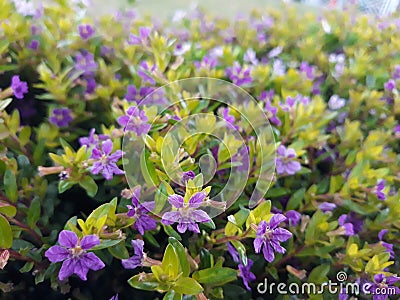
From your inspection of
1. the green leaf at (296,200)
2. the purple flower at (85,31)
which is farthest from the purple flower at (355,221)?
the purple flower at (85,31)

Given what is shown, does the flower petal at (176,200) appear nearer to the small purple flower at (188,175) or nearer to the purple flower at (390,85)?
the small purple flower at (188,175)

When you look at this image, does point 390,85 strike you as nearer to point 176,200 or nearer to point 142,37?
point 142,37

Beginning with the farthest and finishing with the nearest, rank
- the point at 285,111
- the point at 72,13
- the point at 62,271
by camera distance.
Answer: the point at 72,13
the point at 285,111
the point at 62,271

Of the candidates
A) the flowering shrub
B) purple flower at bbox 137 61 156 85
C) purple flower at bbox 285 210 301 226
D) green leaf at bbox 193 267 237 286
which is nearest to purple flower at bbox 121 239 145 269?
the flowering shrub

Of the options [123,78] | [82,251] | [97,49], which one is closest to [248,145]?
[82,251]

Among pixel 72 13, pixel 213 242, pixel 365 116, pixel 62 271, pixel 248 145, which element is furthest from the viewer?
pixel 72 13

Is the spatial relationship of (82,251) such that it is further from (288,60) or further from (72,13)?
(288,60)

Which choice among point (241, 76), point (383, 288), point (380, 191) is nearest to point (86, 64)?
point (241, 76)
